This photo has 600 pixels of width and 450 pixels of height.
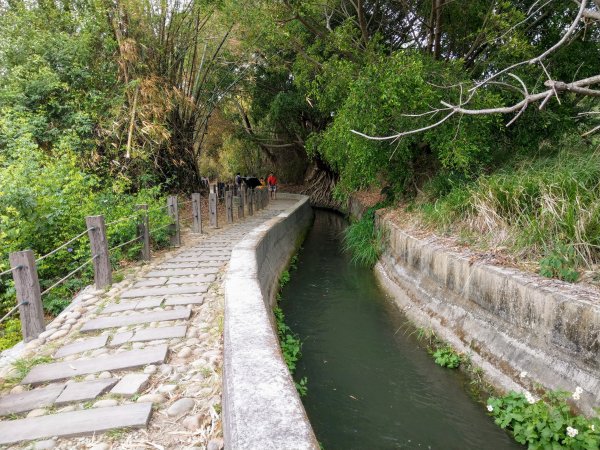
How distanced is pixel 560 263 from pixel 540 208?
119 cm

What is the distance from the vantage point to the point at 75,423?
2.40 meters

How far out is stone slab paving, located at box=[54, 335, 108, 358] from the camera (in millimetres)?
3430

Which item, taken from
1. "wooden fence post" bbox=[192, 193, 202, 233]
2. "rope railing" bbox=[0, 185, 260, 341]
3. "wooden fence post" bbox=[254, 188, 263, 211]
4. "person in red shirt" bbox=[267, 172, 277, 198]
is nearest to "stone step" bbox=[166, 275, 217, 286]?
"rope railing" bbox=[0, 185, 260, 341]

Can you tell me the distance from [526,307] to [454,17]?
287 inches

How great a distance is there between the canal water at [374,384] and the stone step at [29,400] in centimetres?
247

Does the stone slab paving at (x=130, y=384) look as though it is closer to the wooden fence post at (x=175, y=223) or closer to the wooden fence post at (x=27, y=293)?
the wooden fence post at (x=27, y=293)

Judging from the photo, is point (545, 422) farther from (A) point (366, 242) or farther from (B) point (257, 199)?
(B) point (257, 199)

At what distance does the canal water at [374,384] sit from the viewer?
3879mm

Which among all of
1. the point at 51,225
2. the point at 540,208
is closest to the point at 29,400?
the point at 51,225

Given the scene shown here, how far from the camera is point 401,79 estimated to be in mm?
6719

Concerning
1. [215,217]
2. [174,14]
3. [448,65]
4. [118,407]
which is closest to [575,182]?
[448,65]

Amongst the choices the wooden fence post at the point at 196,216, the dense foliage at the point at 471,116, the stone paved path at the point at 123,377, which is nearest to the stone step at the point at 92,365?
the stone paved path at the point at 123,377

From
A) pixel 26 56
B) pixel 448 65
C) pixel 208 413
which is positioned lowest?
pixel 208 413

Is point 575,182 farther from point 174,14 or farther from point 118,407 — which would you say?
point 174,14
